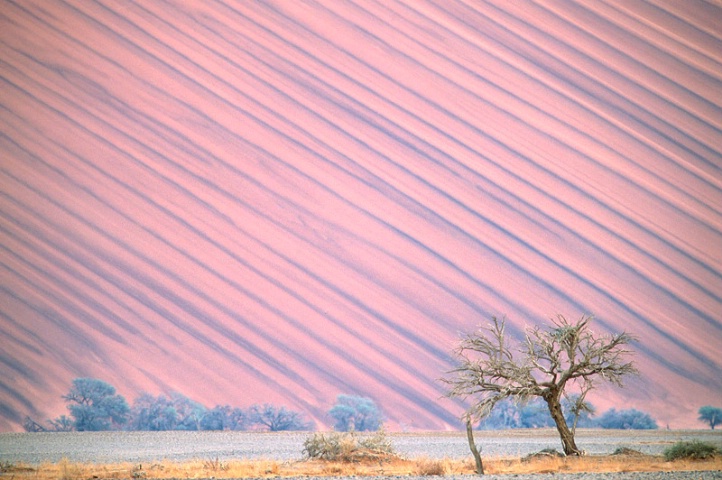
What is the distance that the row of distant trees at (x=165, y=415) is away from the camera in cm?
6042

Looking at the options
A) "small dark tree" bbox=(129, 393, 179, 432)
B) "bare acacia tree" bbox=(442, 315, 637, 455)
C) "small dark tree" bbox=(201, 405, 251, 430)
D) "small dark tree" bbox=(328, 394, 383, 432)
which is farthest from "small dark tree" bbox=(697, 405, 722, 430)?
"bare acacia tree" bbox=(442, 315, 637, 455)

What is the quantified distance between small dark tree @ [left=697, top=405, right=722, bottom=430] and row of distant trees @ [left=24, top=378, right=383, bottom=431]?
98.2 ft

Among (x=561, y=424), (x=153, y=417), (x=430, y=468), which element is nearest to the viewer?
(x=430, y=468)

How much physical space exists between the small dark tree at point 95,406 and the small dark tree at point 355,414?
56.5 ft

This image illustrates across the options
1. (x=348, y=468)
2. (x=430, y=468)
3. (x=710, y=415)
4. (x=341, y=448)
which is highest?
(x=710, y=415)

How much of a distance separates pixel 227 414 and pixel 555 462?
43.7m

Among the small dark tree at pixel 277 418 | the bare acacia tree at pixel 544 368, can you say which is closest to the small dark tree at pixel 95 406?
the small dark tree at pixel 277 418

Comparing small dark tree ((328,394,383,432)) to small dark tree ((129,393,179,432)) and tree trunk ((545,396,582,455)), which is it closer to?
small dark tree ((129,393,179,432))

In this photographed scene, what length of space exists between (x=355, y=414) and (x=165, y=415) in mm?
16046

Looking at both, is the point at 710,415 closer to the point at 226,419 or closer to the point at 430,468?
the point at 226,419

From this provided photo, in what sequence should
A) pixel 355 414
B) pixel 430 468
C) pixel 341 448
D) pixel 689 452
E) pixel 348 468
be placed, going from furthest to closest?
1. pixel 355 414
2. pixel 341 448
3. pixel 689 452
4. pixel 348 468
5. pixel 430 468

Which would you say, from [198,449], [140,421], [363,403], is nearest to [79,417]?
[140,421]

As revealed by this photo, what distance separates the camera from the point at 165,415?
202 ft

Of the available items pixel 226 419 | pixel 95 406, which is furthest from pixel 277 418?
pixel 95 406
